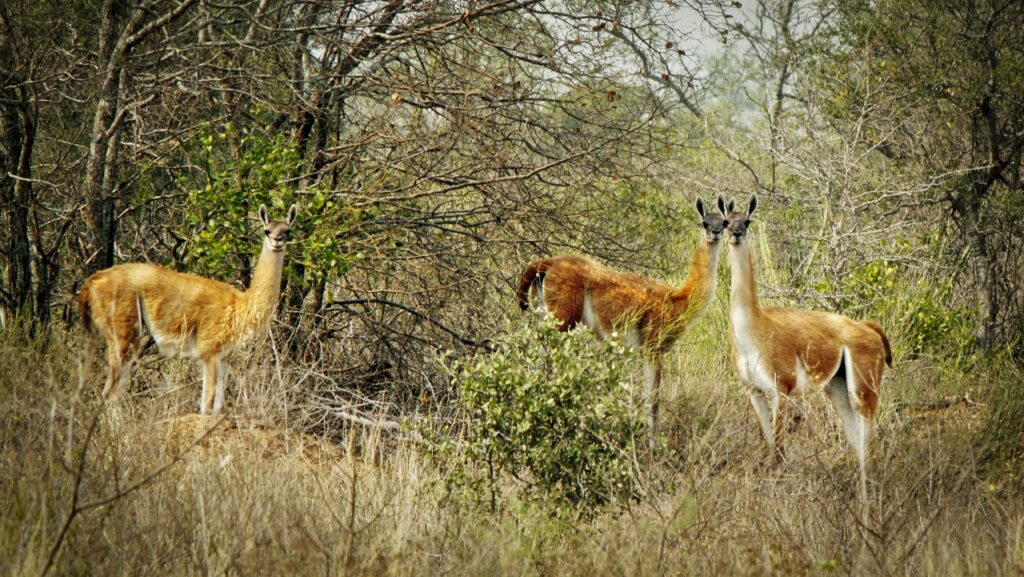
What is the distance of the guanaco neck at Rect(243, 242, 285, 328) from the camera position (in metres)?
8.62

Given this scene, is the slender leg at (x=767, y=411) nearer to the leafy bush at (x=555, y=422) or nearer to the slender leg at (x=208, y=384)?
the leafy bush at (x=555, y=422)

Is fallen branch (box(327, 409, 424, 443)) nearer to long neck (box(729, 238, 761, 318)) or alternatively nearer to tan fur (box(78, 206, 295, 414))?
tan fur (box(78, 206, 295, 414))

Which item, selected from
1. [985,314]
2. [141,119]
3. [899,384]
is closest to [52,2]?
[141,119]

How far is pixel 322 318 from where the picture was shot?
10211 mm

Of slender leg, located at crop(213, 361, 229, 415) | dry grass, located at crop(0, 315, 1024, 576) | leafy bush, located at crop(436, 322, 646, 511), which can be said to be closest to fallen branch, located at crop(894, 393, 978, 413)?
dry grass, located at crop(0, 315, 1024, 576)

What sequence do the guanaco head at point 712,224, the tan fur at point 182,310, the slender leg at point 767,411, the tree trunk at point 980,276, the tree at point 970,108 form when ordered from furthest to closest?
the tree trunk at point 980,276 → the tree at point 970,108 → the guanaco head at point 712,224 → the tan fur at point 182,310 → the slender leg at point 767,411

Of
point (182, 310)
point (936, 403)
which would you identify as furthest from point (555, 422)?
point (936, 403)

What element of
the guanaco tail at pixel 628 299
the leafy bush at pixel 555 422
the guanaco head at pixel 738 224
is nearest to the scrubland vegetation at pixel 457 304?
the leafy bush at pixel 555 422

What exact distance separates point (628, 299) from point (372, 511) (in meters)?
3.65

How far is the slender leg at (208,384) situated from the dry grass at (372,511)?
0.24 meters

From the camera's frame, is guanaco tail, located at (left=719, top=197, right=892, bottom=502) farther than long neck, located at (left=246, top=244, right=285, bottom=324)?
No

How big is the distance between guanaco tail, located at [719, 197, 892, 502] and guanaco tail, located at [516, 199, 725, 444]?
90cm

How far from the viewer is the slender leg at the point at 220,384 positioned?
27.6 ft

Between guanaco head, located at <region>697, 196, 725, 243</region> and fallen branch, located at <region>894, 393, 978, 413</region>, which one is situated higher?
guanaco head, located at <region>697, 196, 725, 243</region>
